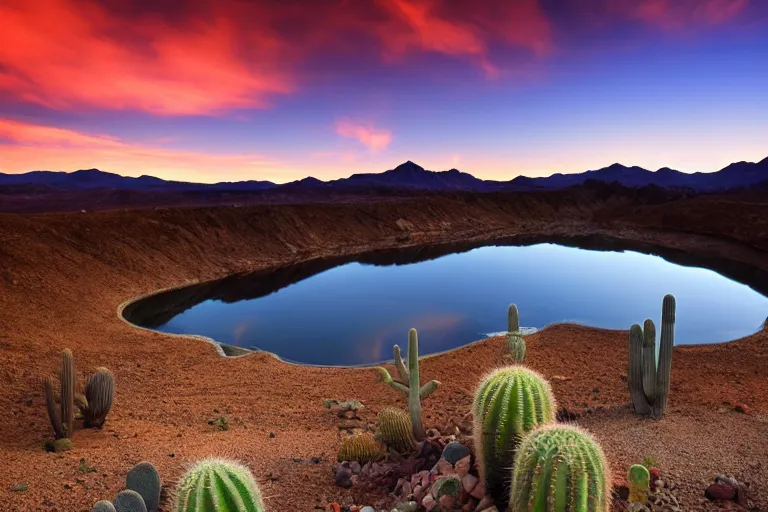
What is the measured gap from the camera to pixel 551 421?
5.04 m

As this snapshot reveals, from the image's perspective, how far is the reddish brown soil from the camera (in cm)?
642

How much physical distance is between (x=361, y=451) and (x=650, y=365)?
16.7 feet

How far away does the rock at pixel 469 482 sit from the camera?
5168mm

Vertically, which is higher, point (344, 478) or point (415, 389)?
point (415, 389)

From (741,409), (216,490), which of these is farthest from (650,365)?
(216,490)

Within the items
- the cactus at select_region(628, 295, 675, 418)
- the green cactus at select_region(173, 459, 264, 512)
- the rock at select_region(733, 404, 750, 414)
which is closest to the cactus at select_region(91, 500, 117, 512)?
the green cactus at select_region(173, 459, 264, 512)

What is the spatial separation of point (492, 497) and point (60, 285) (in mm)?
23833

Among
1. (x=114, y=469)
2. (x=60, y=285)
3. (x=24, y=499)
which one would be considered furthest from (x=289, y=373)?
(x=60, y=285)

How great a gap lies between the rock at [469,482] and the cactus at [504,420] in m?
0.16

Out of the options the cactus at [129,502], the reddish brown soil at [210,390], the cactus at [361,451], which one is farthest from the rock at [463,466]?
the cactus at [129,502]

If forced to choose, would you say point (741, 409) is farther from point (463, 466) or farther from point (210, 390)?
point (210, 390)

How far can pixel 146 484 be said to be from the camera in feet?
19.1

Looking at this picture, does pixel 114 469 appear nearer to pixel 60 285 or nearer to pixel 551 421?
pixel 551 421

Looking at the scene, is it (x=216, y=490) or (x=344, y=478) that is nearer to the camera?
(x=216, y=490)
